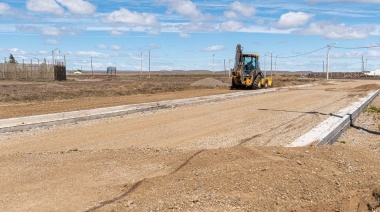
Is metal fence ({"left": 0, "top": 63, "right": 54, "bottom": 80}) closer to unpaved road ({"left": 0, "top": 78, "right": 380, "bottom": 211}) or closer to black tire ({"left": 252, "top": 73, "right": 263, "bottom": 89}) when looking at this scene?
black tire ({"left": 252, "top": 73, "right": 263, "bottom": 89})

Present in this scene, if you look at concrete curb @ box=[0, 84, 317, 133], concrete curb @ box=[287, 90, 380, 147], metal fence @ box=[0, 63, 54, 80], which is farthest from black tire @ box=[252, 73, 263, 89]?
metal fence @ box=[0, 63, 54, 80]

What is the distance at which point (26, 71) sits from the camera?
4716cm

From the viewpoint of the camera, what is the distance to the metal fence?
47022 millimetres

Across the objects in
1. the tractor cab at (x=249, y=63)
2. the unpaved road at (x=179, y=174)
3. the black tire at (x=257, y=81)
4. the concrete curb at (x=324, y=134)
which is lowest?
the unpaved road at (x=179, y=174)

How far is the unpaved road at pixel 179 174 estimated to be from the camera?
18.2ft

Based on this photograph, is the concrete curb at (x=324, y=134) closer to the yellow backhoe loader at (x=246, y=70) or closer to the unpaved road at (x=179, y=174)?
the unpaved road at (x=179, y=174)

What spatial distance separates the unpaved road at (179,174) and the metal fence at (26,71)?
3768 cm

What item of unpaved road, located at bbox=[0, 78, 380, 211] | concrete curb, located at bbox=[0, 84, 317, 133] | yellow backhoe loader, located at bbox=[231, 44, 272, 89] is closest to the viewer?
unpaved road, located at bbox=[0, 78, 380, 211]

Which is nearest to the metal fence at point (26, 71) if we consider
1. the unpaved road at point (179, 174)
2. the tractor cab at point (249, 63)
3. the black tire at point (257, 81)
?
the tractor cab at point (249, 63)

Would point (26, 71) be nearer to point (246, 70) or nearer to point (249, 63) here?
point (246, 70)

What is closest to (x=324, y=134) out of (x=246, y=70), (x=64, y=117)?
(x=64, y=117)

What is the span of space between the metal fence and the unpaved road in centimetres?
3768

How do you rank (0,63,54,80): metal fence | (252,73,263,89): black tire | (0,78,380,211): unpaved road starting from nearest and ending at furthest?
(0,78,380,211): unpaved road → (252,73,263,89): black tire → (0,63,54,80): metal fence

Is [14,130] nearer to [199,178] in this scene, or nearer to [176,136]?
[176,136]
